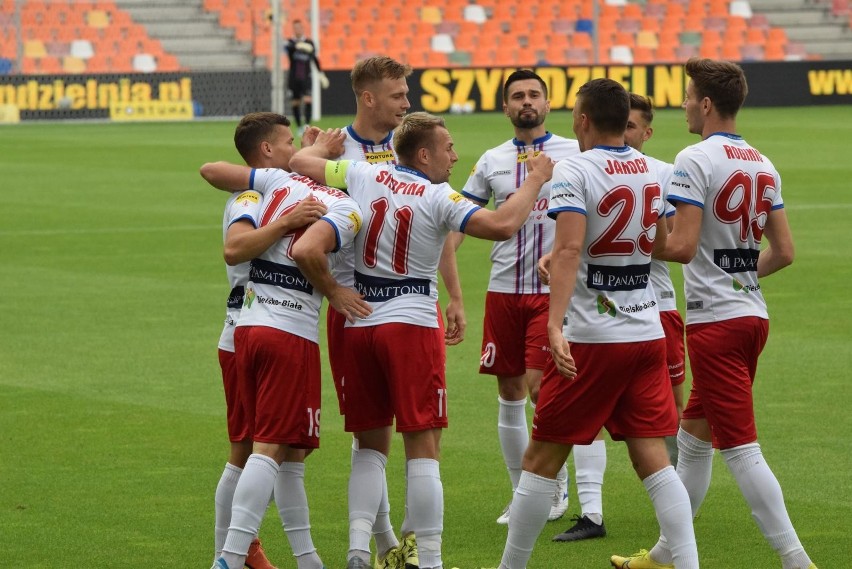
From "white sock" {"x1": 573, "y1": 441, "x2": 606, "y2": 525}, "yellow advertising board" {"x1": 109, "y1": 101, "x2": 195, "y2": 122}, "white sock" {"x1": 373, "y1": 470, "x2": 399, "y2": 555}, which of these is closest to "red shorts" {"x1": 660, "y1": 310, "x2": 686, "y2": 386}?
"white sock" {"x1": 573, "y1": 441, "x2": 606, "y2": 525}

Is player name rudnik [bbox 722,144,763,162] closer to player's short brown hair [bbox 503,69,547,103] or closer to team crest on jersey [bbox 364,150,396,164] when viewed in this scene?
player's short brown hair [bbox 503,69,547,103]

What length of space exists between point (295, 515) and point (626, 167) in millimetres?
1871

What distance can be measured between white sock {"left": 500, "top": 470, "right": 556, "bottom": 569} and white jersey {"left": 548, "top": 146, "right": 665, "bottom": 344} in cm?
56

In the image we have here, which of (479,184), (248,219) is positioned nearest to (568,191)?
(248,219)

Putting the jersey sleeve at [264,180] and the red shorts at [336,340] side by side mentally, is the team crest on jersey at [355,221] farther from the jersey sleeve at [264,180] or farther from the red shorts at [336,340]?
the red shorts at [336,340]

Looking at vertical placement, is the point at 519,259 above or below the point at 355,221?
below

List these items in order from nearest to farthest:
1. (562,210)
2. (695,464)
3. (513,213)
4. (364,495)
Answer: (562,210) → (513,213) → (364,495) → (695,464)

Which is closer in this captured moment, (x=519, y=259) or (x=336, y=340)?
(x=336, y=340)

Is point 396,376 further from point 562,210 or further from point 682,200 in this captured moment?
point 682,200

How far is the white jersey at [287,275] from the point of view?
5715 mm

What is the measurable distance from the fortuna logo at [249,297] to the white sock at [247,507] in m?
0.62

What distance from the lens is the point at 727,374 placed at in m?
5.75

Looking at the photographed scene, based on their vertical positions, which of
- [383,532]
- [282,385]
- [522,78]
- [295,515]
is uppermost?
[522,78]

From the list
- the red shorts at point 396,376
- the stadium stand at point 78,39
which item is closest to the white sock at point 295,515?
the red shorts at point 396,376
